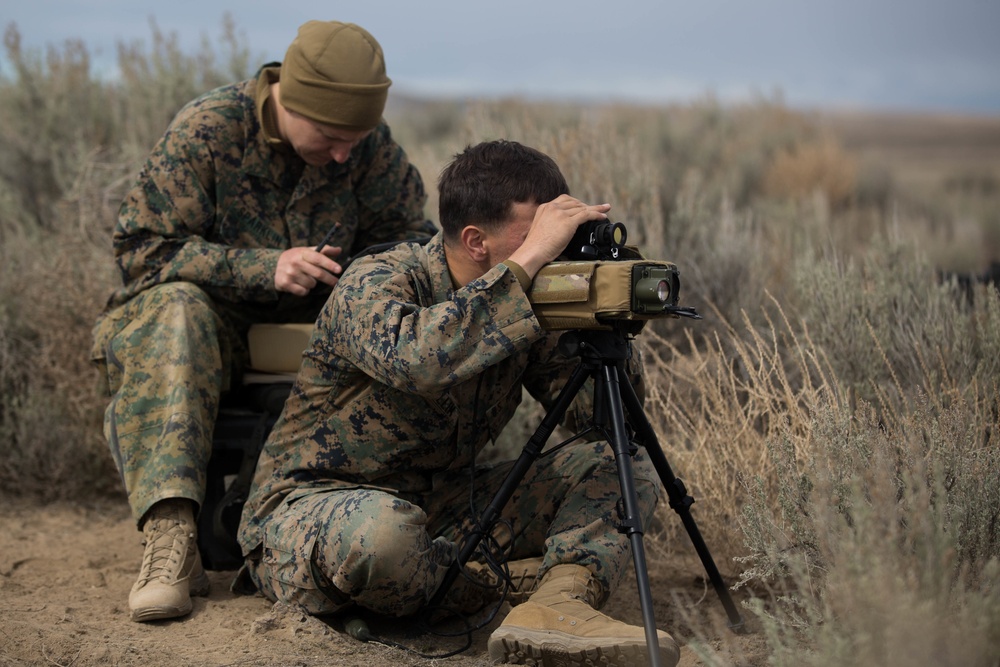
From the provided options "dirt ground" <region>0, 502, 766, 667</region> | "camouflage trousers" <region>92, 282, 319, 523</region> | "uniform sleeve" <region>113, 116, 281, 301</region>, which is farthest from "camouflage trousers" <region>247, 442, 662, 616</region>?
"uniform sleeve" <region>113, 116, 281, 301</region>

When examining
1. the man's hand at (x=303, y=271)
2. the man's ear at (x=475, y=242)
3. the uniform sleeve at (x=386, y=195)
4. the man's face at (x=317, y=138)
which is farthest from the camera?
the uniform sleeve at (x=386, y=195)

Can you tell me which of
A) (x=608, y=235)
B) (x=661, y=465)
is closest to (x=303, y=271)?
(x=608, y=235)

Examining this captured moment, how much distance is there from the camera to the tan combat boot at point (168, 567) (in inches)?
134

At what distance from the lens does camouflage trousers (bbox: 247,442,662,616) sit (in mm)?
3096

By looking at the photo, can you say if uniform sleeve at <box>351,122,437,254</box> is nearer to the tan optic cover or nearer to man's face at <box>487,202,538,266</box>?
man's face at <box>487,202,538,266</box>

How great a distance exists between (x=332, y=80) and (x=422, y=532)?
1.87 m

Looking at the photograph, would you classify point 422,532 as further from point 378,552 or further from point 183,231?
point 183,231

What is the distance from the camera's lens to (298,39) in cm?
420

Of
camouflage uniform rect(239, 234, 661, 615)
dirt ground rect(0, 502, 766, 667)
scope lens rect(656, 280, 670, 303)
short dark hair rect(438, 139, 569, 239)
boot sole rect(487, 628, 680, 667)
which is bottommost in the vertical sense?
dirt ground rect(0, 502, 766, 667)

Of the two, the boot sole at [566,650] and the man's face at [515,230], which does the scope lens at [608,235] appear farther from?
the boot sole at [566,650]

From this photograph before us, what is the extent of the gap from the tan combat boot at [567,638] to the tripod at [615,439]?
0.10 meters

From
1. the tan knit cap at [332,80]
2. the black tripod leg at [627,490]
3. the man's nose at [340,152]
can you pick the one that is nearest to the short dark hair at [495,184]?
the black tripod leg at [627,490]

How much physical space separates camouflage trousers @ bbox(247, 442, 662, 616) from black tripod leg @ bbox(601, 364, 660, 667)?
1.56ft

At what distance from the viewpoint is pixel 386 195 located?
15.4 feet
